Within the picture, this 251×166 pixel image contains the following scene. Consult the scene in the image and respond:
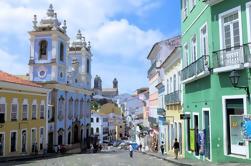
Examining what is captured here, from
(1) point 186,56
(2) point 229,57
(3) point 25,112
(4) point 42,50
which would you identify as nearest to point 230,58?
(2) point 229,57

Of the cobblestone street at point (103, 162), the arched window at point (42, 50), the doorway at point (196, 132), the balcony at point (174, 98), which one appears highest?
the arched window at point (42, 50)

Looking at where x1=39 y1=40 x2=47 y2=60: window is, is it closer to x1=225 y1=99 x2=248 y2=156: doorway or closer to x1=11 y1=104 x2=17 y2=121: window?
x1=11 y1=104 x2=17 y2=121: window

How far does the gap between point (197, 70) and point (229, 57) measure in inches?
124

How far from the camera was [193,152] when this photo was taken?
819 inches

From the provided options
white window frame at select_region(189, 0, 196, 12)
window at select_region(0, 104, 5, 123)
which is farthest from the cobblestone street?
white window frame at select_region(189, 0, 196, 12)

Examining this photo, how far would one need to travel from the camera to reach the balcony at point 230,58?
14492 mm

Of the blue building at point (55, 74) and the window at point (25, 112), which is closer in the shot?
the window at point (25, 112)

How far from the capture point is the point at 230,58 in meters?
15.1

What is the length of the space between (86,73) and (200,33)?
48.8m

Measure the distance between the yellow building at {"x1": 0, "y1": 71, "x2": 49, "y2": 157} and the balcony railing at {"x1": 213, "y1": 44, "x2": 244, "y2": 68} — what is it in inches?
888

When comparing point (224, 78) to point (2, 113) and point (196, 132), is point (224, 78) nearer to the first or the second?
point (196, 132)

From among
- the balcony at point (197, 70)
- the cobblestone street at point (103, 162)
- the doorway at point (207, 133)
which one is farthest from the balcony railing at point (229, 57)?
the cobblestone street at point (103, 162)

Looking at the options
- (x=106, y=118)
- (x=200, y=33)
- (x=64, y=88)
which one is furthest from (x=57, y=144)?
(x=106, y=118)

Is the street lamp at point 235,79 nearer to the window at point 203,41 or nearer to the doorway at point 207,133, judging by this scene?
the window at point 203,41
